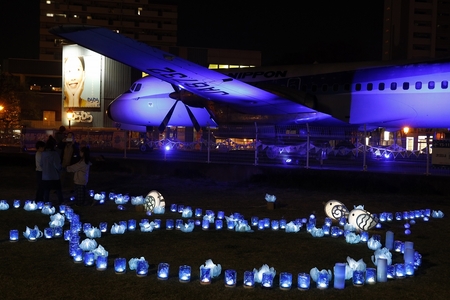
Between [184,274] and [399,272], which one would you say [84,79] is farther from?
[399,272]

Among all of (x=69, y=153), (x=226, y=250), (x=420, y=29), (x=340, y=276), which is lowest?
(x=226, y=250)

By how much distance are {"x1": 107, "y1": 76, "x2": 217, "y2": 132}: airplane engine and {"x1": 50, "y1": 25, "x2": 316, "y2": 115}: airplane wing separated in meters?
2.00

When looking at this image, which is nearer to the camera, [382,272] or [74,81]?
[382,272]

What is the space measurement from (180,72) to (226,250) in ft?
40.2

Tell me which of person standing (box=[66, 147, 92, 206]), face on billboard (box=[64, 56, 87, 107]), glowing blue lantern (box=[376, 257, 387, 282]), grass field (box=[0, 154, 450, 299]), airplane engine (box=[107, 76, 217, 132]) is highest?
face on billboard (box=[64, 56, 87, 107])

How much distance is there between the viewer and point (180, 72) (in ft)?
63.0

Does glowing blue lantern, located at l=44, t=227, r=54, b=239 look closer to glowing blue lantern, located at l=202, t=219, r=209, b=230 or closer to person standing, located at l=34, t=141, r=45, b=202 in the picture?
glowing blue lantern, located at l=202, t=219, r=209, b=230

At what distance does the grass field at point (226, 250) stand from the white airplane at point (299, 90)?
551cm

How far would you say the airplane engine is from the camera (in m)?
23.7

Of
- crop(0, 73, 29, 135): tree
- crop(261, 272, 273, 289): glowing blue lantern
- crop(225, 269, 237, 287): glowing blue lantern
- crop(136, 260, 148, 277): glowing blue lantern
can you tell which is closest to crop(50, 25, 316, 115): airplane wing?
crop(136, 260, 148, 277): glowing blue lantern

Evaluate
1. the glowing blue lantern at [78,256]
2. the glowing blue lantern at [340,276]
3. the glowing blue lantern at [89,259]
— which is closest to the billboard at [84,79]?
the glowing blue lantern at [78,256]

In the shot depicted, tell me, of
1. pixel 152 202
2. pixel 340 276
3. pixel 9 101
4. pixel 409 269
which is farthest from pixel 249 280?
pixel 9 101

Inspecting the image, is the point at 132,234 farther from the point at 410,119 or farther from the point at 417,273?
the point at 410,119

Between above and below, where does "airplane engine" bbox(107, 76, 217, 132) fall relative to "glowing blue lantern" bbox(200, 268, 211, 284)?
above
